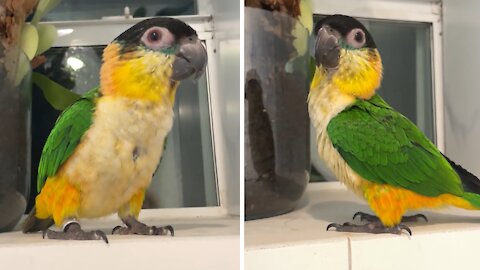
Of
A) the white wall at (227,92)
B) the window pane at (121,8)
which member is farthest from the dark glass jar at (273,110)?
the window pane at (121,8)

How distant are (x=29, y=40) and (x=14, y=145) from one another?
0.45 feet

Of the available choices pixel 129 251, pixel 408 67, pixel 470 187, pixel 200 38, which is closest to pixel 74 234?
pixel 129 251

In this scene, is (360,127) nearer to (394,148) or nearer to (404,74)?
(394,148)

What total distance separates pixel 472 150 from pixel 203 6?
46cm

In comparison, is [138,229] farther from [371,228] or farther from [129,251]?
[371,228]

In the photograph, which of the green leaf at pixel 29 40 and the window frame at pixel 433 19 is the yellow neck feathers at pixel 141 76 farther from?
the window frame at pixel 433 19

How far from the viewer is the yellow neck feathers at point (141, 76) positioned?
0.63m

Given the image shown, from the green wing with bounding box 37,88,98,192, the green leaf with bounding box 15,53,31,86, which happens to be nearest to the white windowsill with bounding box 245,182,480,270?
the green wing with bounding box 37,88,98,192

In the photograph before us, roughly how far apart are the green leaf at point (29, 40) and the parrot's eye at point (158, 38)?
0.18m

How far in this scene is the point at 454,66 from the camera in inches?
35.1

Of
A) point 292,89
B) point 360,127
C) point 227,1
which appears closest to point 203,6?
point 227,1

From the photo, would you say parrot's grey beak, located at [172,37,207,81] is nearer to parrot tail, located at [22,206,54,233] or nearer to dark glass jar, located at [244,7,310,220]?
dark glass jar, located at [244,7,310,220]

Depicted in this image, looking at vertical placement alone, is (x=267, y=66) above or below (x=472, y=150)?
above

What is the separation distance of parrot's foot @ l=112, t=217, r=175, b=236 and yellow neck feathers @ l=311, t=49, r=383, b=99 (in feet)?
0.85
